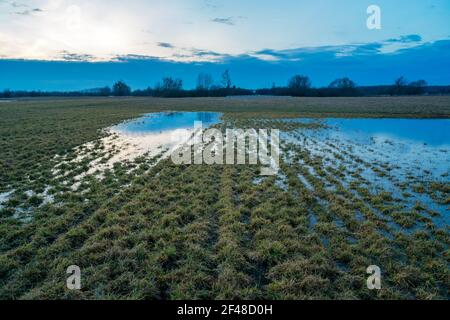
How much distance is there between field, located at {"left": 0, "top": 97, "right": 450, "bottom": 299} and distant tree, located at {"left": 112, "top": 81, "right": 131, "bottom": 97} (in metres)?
159

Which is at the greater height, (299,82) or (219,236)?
(299,82)

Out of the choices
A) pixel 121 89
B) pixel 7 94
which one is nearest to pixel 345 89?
pixel 121 89

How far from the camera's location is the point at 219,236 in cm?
694

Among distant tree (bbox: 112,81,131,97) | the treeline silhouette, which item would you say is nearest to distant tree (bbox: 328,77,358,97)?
the treeline silhouette

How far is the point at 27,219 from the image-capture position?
308 inches

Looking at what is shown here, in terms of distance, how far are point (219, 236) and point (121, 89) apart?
16847 centimetres

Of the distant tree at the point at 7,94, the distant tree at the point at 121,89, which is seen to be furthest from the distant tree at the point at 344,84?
the distant tree at the point at 7,94

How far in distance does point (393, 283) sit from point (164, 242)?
473 centimetres

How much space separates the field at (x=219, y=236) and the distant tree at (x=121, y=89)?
159m

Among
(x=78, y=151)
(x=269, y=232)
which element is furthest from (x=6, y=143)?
(x=269, y=232)

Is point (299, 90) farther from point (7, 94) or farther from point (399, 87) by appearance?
point (7, 94)

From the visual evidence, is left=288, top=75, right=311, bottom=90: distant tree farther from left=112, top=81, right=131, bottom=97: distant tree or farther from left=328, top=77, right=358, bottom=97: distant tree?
left=112, top=81, right=131, bottom=97: distant tree

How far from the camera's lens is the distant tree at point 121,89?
15725 centimetres

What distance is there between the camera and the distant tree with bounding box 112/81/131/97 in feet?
516
